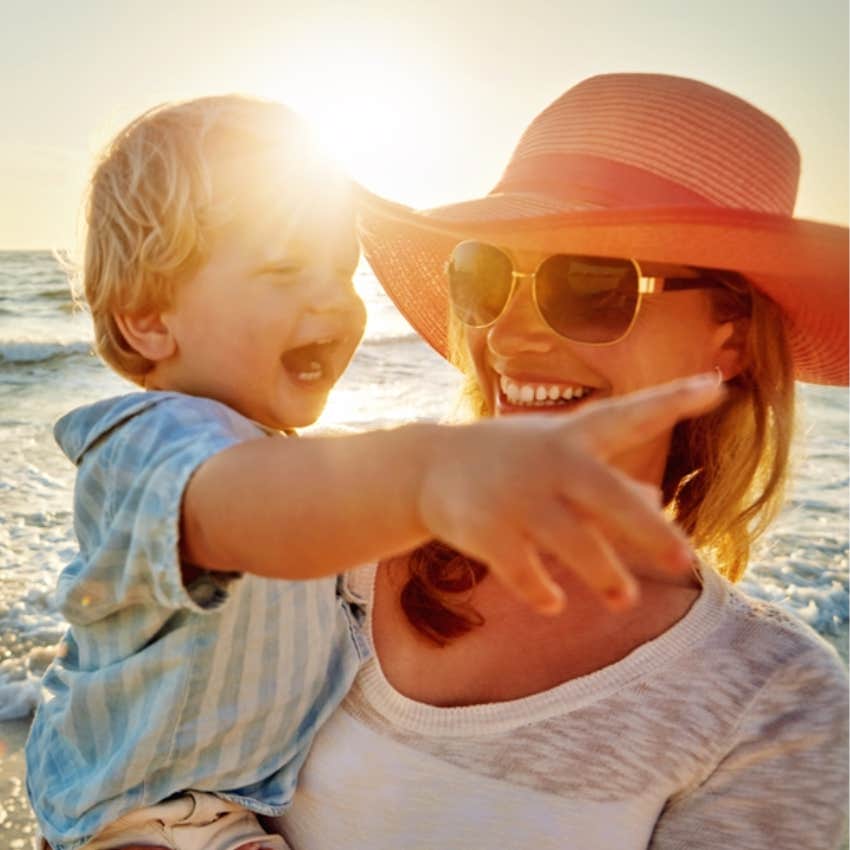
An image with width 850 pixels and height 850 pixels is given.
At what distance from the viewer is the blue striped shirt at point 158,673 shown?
1367 millimetres

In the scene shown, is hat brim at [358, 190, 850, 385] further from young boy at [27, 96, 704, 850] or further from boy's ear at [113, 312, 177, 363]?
boy's ear at [113, 312, 177, 363]

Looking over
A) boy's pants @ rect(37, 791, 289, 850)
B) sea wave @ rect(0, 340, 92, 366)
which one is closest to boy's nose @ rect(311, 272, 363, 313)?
boy's pants @ rect(37, 791, 289, 850)

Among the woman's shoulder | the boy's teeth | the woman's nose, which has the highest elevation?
the woman's nose

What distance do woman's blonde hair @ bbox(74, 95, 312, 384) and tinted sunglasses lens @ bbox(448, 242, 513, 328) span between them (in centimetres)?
54

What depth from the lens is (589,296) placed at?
2.03 metres

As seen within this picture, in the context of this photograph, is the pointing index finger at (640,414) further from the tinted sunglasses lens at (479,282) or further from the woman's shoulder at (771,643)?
the tinted sunglasses lens at (479,282)

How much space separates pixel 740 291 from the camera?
2125 millimetres

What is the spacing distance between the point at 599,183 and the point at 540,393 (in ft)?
1.69

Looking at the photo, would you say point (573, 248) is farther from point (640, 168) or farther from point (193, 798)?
A: point (193, 798)

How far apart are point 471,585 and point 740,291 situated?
987mm

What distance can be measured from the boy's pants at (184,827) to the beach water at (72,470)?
4.50ft

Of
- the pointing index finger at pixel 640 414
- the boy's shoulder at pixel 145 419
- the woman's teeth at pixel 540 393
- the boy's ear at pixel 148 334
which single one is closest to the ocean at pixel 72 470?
the woman's teeth at pixel 540 393

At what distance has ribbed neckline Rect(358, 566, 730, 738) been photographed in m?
1.78

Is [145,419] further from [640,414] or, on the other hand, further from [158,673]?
[640,414]
